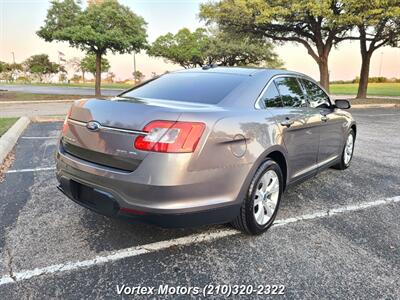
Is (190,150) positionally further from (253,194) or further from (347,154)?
(347,154)

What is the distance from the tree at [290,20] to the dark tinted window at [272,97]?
15.3 metres

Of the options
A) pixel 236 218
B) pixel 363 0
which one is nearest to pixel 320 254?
pixel 236 218

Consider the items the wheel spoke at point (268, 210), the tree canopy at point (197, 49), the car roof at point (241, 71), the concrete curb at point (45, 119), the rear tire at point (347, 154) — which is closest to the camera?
the wheel spoke at point (268, 210)

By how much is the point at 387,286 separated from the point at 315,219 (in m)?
1.13

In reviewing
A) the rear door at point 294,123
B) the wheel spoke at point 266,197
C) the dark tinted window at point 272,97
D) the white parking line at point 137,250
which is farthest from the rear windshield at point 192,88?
the white parking line at point 137,250

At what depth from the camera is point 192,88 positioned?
3.26 metres

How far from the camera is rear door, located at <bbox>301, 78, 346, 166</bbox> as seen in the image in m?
4.13

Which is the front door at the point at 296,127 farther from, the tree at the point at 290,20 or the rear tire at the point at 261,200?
the tree at the point at 290,20

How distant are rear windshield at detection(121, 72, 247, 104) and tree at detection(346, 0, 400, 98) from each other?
633 inches

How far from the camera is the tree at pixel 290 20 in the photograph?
679 inches

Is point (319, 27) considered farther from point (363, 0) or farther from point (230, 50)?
point (230, 50)

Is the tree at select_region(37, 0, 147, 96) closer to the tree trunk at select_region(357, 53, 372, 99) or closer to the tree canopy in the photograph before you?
the tree trunk at select_region(357, 53, 372, 99)

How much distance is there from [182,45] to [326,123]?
35.7 meters

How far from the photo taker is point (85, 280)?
2387 mm
